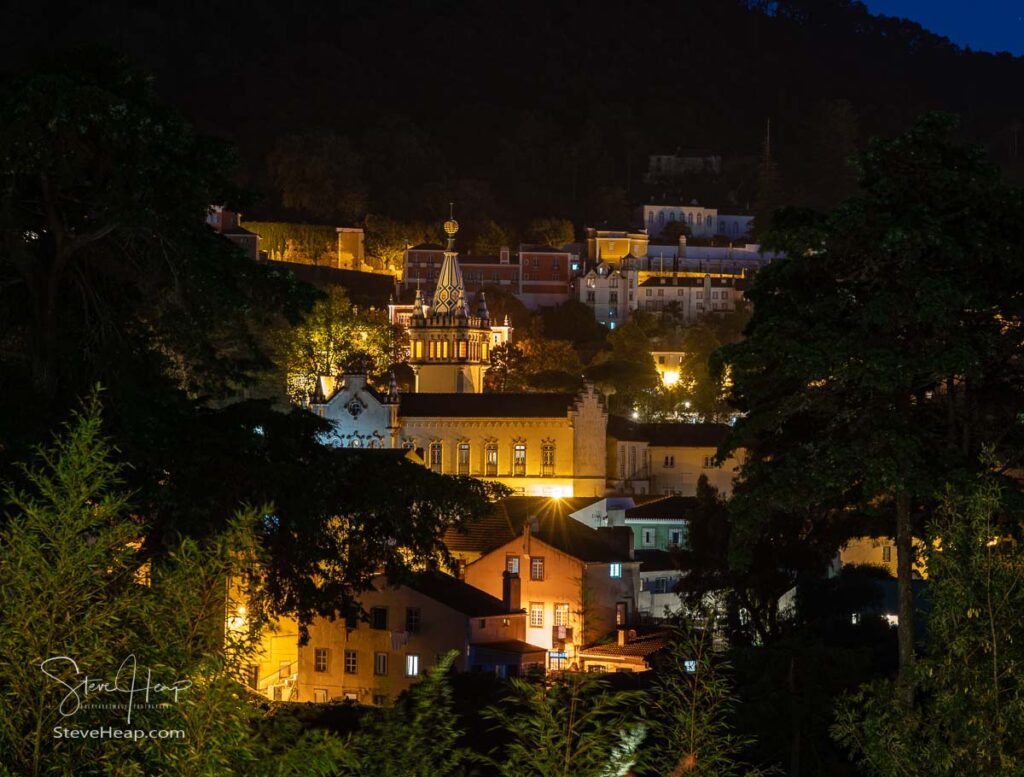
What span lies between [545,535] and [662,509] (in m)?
Result: 20.4

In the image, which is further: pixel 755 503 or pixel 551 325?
pixel 551 325

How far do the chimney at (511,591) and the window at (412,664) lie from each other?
5694 millimetres

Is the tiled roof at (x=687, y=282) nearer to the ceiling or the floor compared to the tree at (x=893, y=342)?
nearer to the ceiling

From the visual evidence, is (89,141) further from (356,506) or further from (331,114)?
(331,114)

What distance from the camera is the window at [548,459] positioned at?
79.9 m

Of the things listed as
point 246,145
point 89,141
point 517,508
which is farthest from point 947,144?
point 246,145

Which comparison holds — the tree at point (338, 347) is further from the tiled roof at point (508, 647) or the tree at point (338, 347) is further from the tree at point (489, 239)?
the tiled roof at point (508, 647)

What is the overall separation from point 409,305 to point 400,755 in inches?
4545

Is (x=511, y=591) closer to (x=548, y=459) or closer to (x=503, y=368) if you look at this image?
(x=548, y=459)

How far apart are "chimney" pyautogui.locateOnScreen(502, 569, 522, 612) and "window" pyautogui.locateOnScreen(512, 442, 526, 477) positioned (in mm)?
29594

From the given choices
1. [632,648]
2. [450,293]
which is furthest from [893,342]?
[450,293]

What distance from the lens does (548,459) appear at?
262 ft

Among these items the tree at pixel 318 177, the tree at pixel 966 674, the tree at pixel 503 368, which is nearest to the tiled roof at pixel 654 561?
the tree at pixel 966 674

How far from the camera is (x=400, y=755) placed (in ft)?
45.1
